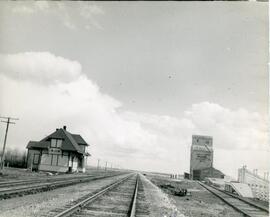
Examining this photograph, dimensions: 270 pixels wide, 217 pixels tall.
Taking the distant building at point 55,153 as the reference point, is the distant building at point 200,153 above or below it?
above

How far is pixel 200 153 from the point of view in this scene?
10144 cm

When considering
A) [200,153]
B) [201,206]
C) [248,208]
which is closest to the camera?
[201,206]

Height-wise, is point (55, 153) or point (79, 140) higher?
point (79, 140)

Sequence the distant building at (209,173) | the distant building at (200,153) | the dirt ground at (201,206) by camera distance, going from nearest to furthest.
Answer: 1. the dirt ground at (201,206)
2. the distant building at (209,173)
3. the distant building at (200,153)

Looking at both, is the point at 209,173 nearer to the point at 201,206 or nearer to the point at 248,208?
the point at 248,208

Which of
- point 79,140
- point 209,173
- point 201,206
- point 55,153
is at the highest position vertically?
point 79,140

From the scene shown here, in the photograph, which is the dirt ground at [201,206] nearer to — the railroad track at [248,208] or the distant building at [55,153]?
the railroad track at [248,208]

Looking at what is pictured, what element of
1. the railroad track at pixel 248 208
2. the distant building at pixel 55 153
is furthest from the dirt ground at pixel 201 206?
the distant building at pixel 55 153

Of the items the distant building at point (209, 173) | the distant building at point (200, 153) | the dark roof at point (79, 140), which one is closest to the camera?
the dark roof at point (79, 140)

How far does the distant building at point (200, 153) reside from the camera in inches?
3910

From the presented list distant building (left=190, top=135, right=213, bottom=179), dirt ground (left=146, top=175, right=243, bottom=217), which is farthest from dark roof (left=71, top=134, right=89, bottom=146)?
Answer: dirt ground (left=146, top=175, right=243, bottom=217)

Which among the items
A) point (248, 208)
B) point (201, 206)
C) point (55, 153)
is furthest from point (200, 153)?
point (201, 206)

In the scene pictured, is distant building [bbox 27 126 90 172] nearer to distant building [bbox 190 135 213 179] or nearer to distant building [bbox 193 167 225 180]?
distant building [bbox 193 167 225 180]

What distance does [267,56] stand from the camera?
970 centimetres
